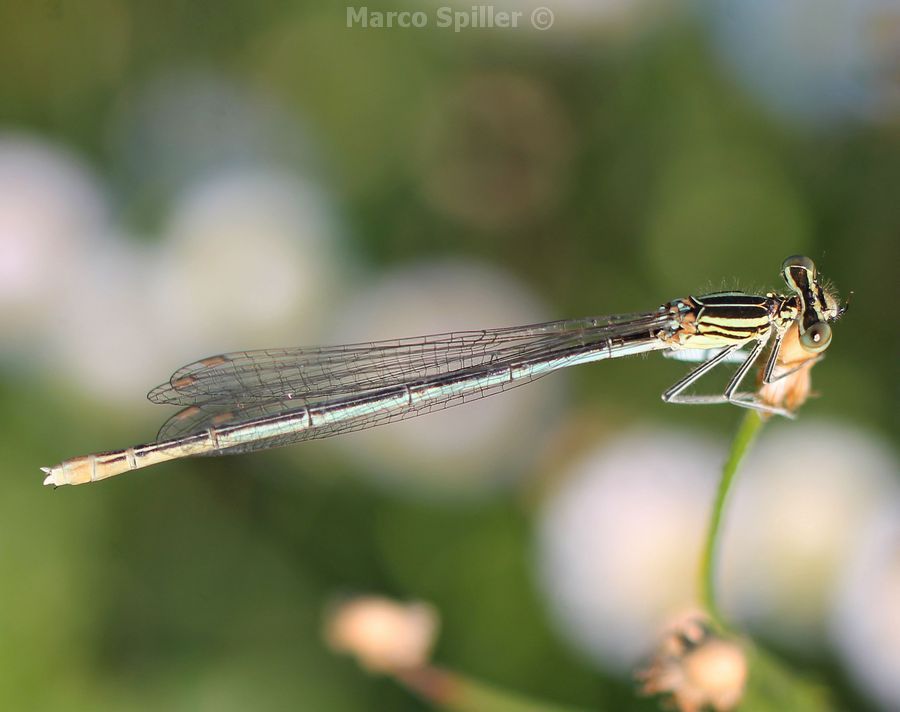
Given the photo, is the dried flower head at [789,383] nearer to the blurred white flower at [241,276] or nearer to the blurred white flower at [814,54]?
the blurred white flower at [814,54]

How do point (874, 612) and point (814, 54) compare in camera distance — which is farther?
point (814, 54)

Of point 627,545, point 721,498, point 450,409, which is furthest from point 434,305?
point 721,498

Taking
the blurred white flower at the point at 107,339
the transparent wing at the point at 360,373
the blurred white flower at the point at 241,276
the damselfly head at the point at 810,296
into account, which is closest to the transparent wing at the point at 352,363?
the transparent wing at the point at 360,373

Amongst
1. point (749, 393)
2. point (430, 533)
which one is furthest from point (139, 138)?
point (749, 393)

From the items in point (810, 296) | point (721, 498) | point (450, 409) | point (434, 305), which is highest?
point (434, 305)

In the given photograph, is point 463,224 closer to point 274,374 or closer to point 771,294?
point 274,374

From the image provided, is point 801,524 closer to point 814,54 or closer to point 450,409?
point 450,409

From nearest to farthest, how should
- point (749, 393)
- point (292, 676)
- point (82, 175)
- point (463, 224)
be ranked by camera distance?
point (749, 393)
point (292, 676)
point (82, 175)
point (463, 224)
